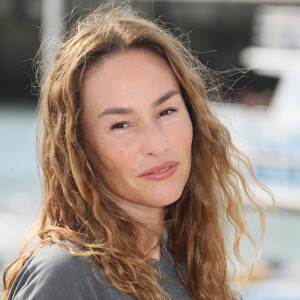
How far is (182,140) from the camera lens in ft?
5.28

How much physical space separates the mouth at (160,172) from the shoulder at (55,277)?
28 cm

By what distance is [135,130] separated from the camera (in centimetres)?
155

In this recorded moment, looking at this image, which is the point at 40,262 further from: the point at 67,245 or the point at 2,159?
the point at 2,159

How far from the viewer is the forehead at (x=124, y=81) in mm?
1531

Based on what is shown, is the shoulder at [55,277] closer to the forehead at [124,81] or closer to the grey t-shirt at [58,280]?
the grey t-shirt at [58,280]

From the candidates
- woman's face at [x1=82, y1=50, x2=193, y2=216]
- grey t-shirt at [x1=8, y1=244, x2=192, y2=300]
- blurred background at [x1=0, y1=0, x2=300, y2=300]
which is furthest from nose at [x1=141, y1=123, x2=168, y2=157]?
blurred background at [x1=0, y1=0, x2=300, y2=300]

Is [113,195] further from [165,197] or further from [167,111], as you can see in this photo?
[167,111]

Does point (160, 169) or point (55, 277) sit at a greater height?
point (160, 169)

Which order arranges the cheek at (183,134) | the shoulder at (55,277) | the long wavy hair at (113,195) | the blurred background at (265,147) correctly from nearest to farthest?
the shoulder at (55,277)
the long wavy hair at (113,195)
the cheek at (183,134)
the blurred background at (265,147)

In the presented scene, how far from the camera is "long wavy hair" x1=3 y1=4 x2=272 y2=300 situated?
4.84 ft

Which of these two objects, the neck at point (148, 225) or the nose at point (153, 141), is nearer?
the nose at point (153, 141)

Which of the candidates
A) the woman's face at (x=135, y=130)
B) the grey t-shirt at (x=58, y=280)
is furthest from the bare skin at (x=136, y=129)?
the grey t-shirt at (x=58, y=280)

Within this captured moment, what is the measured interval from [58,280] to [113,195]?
365mm

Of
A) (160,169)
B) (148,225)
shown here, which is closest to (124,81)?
(160,169)
